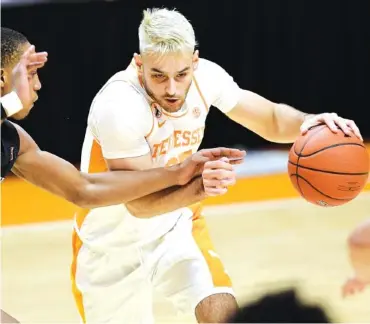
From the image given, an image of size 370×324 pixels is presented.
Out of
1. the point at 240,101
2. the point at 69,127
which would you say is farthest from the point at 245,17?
the point at 240,101

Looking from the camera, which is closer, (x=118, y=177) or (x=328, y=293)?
(x=118, y=177)

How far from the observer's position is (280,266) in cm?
600

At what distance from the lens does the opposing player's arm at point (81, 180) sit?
11.8ft

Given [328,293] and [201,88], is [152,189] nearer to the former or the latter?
[201,88]

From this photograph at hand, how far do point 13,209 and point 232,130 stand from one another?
7.69ft

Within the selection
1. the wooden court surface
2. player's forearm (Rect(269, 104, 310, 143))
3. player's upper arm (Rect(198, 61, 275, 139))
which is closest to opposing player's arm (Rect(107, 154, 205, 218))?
player's upper arm (Rect(198, 61, 275, 139))

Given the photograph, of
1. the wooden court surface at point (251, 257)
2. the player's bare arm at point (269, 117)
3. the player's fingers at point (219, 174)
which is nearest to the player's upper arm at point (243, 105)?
the player's bare arm at point (269, 117)

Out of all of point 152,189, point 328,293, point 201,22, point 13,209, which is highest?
point 152,189

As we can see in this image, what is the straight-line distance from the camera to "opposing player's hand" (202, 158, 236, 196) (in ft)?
11.4

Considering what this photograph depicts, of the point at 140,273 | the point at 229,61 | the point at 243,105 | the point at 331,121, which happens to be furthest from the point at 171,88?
the point at 229,61

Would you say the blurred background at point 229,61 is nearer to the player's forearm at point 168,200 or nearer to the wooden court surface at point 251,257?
the wooden court surface at point 251,257

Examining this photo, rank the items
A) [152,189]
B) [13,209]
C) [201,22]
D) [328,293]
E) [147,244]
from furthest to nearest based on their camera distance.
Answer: [201,22], [13,209], [328,293], [147,244], [152,189]

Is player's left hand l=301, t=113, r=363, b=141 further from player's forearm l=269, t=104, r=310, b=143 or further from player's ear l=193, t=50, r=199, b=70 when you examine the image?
player's ear l=193, t=50, r=199, b=70

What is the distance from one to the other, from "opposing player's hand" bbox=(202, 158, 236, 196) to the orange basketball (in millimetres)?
431
